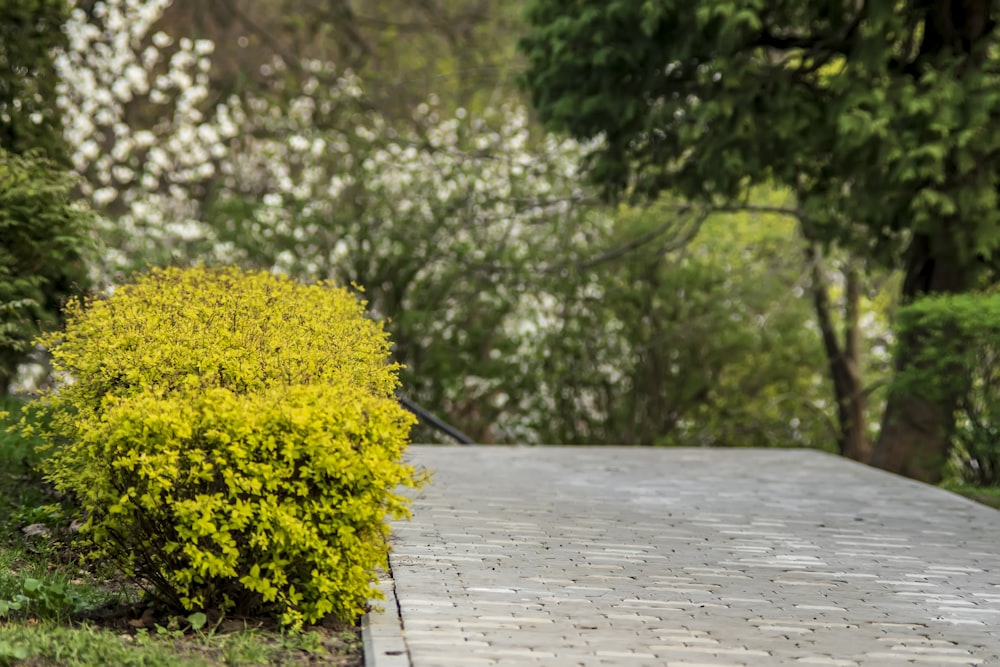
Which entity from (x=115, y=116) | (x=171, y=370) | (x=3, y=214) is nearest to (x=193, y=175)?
(x=115, y=116)

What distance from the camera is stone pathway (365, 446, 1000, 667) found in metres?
5.20

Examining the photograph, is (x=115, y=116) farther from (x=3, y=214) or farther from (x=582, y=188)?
(x=3, y=214)

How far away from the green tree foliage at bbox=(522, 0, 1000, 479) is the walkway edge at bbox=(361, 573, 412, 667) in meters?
6.70

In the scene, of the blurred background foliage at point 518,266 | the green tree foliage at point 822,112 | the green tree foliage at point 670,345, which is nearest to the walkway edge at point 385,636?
the green tree foliage at point 822,112

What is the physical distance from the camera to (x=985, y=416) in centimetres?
1106

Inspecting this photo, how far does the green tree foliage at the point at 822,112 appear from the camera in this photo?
11.1 metres

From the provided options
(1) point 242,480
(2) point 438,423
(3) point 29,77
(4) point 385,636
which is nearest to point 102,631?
(1) point 242,480

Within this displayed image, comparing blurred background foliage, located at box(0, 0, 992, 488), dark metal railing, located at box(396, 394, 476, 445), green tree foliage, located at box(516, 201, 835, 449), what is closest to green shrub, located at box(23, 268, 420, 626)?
dark metal railing, located at box(396, 394, 476, 445)

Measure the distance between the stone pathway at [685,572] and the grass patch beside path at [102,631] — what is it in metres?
0.30

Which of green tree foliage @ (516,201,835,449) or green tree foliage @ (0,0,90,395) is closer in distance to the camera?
green tree foliage @ (0,0,90,395)

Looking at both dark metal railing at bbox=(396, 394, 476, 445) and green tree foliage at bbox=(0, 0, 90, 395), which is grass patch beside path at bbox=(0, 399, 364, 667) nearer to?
green tree foliage at bbox=(0, 0, 90, 395)

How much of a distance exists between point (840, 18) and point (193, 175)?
9.57 meters

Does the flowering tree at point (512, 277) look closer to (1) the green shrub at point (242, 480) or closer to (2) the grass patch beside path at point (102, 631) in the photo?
(2) the grass patch beside path at point (102, 631)

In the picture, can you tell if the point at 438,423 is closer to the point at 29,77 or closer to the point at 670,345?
the point at 670,345
